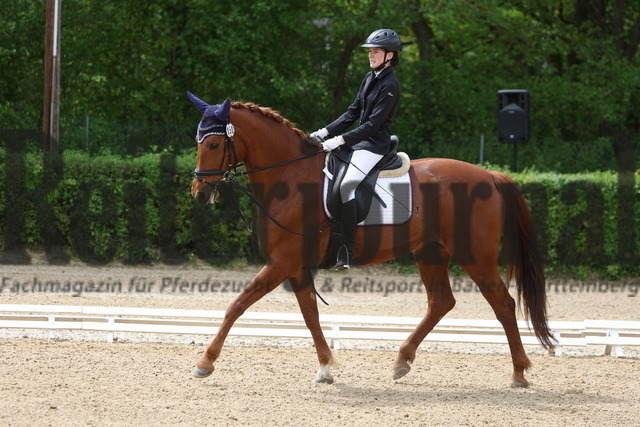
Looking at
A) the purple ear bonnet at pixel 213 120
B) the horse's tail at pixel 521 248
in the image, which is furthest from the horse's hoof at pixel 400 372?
the purple ear bonnet at pixel 213 120

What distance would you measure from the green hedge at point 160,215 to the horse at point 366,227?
283 inches

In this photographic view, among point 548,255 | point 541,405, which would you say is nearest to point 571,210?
point 548,255

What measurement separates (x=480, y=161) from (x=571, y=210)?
157 inches

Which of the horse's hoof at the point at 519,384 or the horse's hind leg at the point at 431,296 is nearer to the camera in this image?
the horse's hoof at the point at 519,384

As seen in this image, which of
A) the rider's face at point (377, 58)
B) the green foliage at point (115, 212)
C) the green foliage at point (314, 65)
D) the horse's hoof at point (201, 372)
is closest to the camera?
the horse's hoof at point (201, 372)

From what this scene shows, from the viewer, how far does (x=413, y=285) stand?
46.9 ft

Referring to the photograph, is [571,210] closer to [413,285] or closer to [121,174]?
[413,285]

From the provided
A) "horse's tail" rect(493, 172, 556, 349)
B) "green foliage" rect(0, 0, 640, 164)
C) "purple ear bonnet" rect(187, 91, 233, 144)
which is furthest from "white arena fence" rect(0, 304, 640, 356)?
"green foliage" rect(0, 0, 640, 164)

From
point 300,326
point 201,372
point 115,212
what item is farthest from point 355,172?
point 115,212

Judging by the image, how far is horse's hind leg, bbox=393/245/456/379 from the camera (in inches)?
299

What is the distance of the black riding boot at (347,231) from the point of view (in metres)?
7.31

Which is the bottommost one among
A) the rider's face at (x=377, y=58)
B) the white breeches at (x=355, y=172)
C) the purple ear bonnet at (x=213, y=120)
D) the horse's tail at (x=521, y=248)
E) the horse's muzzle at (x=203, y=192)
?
the horse's tail at (x=521, y=248)

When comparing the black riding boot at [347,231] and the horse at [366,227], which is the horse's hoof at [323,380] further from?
the black riding boot at [347,231]

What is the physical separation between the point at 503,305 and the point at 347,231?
1452 mm
